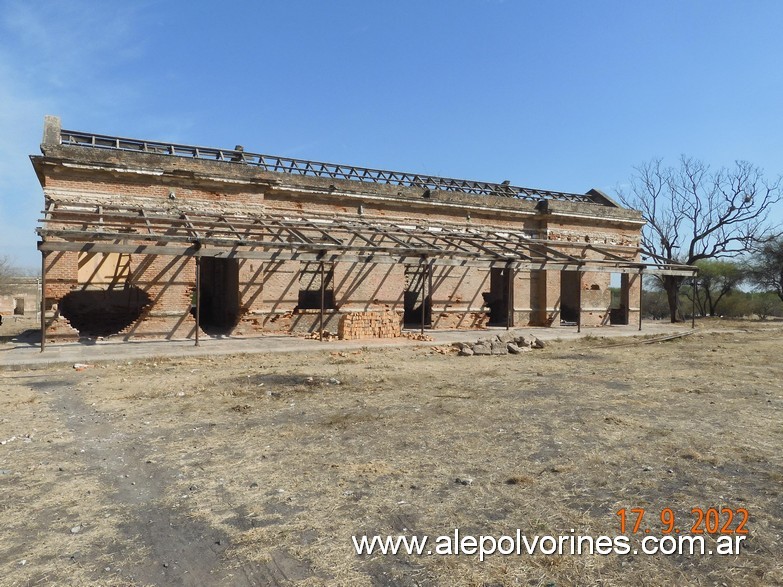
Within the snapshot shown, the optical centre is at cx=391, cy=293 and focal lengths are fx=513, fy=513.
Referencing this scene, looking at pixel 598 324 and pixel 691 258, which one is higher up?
pixel 691 258

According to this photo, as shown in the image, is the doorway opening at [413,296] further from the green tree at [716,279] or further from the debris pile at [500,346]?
the green tree at [716,279]

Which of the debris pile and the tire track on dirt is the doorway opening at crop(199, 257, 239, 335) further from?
the tire track on dirt

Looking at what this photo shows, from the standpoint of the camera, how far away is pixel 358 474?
4.52 metres

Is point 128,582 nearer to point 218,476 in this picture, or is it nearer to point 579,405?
point 218,476

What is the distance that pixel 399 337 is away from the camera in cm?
1580

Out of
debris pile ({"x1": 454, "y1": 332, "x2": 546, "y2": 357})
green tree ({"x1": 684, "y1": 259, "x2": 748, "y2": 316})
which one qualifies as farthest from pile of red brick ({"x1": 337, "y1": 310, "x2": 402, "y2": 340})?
green tree ({"x1": 684, "y1": 259, "x2": 748, "y2": 316})

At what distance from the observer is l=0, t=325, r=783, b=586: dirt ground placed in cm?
307

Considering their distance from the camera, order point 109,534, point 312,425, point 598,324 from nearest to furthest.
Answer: point 109,534 < point 312,425 < point 598,324

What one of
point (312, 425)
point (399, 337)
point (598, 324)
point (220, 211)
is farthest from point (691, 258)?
point (312, 425)

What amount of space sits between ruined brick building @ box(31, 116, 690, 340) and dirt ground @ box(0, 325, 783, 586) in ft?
16.4

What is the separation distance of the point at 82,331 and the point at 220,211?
5633mm

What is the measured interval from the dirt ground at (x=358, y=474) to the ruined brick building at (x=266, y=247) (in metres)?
5.01

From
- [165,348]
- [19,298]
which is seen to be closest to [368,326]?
[165,348]

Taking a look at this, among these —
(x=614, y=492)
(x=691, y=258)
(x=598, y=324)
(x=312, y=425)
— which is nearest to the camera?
(x=614, y=492)
